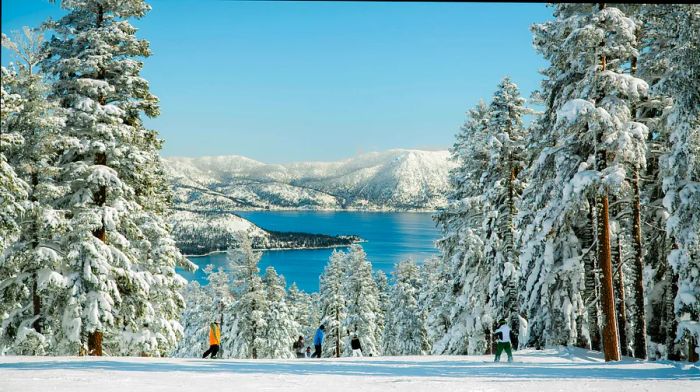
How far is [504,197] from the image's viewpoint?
88.7 ft

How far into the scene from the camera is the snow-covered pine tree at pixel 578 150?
15828mm

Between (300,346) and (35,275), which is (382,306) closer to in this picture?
(300,346)

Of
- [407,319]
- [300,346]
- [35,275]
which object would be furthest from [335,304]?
[35,275]

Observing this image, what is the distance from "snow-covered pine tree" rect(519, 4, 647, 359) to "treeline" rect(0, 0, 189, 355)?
46.1ft

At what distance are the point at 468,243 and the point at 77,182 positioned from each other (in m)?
18.2

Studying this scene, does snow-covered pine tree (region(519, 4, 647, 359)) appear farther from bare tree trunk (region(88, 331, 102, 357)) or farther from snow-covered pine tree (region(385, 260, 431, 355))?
snow-covered pine tree (region(385, 260, 431, 355))

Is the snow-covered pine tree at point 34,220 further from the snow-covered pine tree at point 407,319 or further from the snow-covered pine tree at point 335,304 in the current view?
the snow-covered pine tree at point 407,319

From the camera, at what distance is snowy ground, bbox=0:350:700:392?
11.4m

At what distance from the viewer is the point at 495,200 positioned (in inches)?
1061

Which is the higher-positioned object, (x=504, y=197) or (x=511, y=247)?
(x=504, y=197)

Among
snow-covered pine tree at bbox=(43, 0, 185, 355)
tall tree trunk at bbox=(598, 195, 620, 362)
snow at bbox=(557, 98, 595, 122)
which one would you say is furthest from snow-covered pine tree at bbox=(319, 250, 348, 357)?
snow at bbox=(557, 98, 595, 122)

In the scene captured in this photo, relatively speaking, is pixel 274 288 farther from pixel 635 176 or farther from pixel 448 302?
pixel 635 176

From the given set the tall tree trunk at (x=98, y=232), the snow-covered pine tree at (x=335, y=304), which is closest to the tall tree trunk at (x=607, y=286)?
the tall tree trunk at (x=98, y=232)

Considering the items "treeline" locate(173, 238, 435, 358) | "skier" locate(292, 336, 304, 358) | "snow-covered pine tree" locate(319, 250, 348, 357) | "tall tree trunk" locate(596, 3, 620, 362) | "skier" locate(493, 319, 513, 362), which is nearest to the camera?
"tall tree trunk" locate(596, 3, 620, 362)
